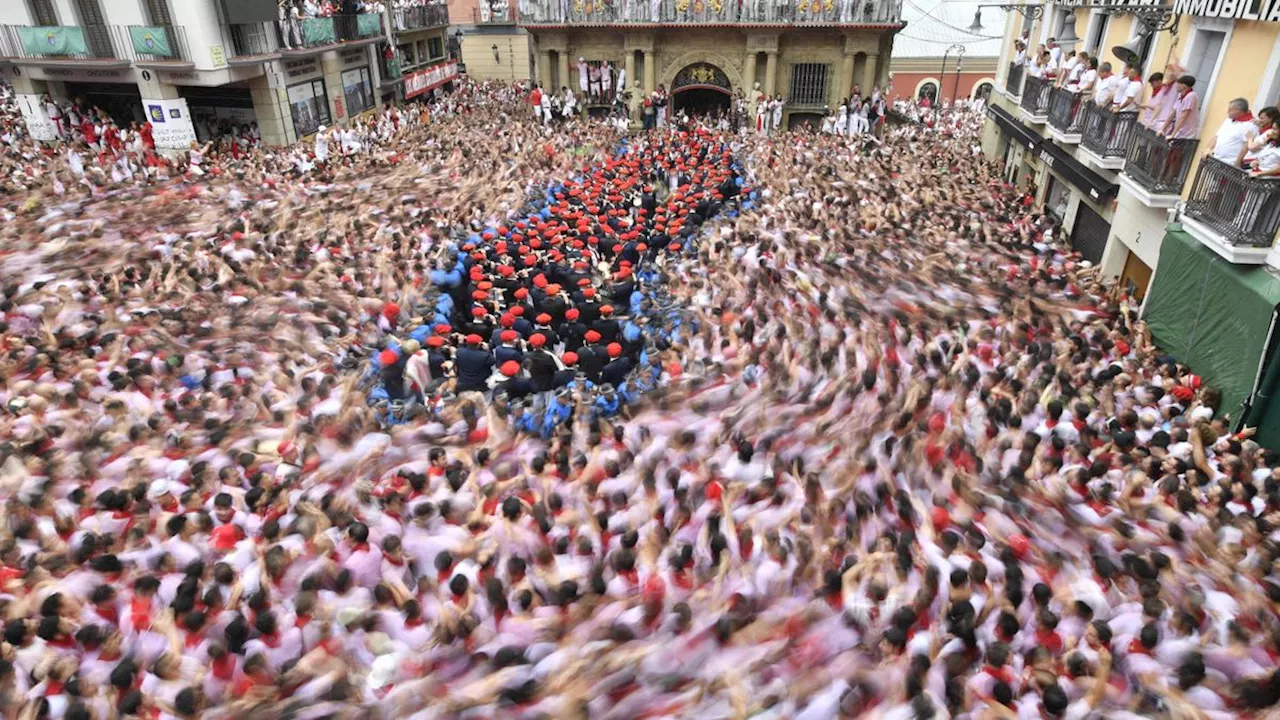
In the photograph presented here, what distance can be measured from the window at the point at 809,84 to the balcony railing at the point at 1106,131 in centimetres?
1554

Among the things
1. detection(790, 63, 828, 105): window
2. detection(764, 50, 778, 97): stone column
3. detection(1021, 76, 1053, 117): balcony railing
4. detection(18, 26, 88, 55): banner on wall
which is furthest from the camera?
detection(790, 63, 828, 105): window

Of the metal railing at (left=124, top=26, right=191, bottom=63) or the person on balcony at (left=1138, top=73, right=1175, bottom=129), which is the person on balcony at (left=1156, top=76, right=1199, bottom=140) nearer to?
the person on balcony at (left=1138, top=73, right=1175, bottom=129)

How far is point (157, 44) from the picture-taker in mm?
18812

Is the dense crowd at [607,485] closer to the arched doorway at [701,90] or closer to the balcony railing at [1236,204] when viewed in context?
Result: the balcony railing at [1236,204]

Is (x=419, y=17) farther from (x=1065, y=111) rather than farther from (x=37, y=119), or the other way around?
(x=1065, y=111)

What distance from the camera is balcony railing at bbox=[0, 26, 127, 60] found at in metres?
19.0

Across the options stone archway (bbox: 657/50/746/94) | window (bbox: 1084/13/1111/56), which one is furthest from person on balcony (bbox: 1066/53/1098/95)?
stone archway (bbox: 657/50/746/94)

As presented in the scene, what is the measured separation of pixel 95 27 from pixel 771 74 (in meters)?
20.2

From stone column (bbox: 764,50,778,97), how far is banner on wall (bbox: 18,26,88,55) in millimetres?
20311

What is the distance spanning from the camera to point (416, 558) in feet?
20.3

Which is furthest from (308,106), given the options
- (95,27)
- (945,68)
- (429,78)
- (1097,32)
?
(945,68)

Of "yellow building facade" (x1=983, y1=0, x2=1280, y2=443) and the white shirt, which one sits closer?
"yellow building facade" (x1=983, y1=0, x2=1280, y2=443)

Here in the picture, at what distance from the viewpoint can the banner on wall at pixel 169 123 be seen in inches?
768

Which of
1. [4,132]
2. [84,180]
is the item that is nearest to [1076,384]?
[84,180]
